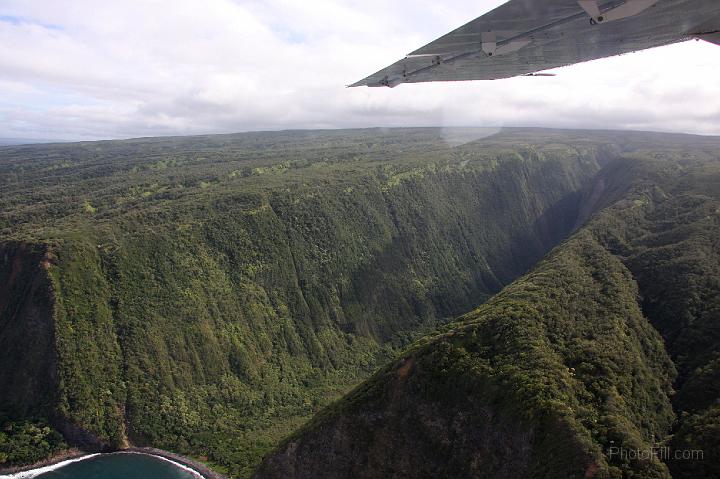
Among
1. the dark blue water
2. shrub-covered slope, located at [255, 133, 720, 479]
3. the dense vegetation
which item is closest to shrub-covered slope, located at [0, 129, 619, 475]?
the dense vegetation

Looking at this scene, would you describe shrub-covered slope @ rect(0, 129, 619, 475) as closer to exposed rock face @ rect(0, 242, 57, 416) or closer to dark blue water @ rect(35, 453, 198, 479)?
exposed rock face @ rect(0, 242, 57, 416)

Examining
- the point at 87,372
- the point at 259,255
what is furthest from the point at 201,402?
the point at 259,255

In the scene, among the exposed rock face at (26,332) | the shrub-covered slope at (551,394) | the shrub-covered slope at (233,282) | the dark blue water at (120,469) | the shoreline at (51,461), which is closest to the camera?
the shrub-covered slope at (551,394)

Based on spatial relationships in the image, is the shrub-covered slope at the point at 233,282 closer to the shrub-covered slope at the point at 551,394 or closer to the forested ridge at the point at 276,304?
the forested ridge at the point at 276,304

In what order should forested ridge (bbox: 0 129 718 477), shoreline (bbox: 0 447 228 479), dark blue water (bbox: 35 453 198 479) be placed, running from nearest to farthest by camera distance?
A: forested ridge (bbox: 0 129 718 477) → shoreline (bbox: 0 447 228 479) → dark blue water (bbox: 35 453 198 479)

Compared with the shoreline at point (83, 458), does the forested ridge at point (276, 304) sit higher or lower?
higher

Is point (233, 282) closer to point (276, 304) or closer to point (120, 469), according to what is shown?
point (276, 304)

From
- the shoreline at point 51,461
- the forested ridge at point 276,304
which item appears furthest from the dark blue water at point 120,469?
the forested ridge at point 276,304

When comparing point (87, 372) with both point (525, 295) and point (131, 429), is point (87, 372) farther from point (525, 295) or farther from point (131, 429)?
point (525, 295)
